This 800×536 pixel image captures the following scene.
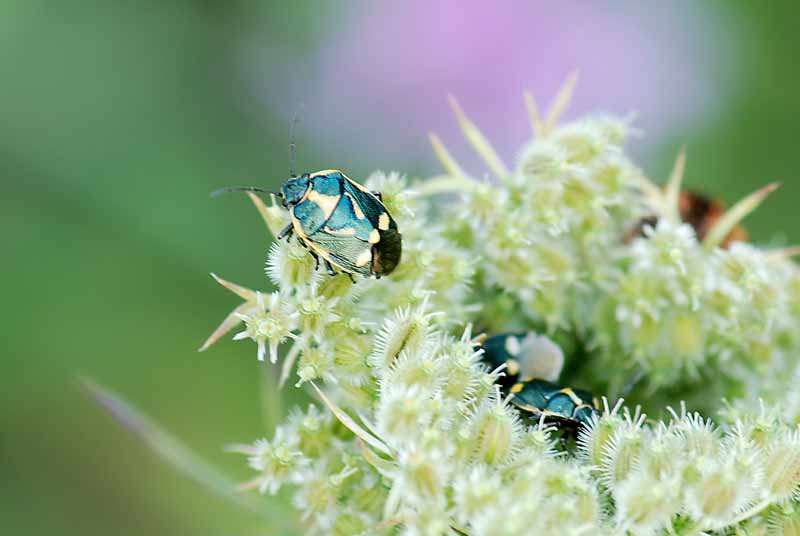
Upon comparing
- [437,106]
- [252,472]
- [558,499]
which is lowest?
[252,472]

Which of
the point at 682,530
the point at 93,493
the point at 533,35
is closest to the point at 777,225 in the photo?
the point at 533,35

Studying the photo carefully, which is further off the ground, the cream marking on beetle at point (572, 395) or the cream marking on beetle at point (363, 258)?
the cream marking on beetle at point (363, 258)

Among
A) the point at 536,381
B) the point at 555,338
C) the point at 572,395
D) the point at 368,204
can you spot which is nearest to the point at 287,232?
the point at 368,204

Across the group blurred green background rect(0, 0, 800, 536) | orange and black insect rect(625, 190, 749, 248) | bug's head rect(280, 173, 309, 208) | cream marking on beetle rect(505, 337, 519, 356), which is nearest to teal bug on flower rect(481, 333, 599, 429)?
cream marking on beetle rect(505, 337, 519, 356)

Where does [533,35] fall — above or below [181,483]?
above

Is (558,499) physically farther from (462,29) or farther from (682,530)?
(462,29)

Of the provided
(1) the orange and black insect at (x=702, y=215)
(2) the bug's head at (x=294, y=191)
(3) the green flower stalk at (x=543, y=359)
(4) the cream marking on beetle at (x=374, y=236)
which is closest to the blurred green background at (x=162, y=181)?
(1) the orange and black insect at (x=702, y=215)

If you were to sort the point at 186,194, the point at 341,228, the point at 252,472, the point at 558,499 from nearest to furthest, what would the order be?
the point at 558,499 < the point at 341,228 < the point at 252,472 < the point at 186,194

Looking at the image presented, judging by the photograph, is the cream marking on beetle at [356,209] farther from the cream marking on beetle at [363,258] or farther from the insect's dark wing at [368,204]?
the cream marking on beetle at [363,258]

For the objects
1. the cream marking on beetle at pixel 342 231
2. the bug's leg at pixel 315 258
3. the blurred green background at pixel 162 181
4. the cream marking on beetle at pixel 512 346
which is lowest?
the blurred green background at pixel 162 181

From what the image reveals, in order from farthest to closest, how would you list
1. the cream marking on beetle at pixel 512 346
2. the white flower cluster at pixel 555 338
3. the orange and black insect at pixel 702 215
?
the orange and black insect at pixel 702 215
the cream marking on beetle at pixel 512 346
the white flower cluster at pixel 555 338
